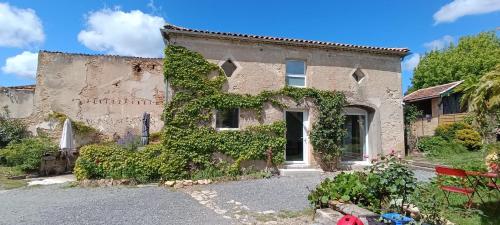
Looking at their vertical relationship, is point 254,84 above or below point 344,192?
above

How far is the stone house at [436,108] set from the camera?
1884cm

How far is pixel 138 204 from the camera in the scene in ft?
24.5

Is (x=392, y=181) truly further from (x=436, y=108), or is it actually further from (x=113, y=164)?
(x=436, y=108)

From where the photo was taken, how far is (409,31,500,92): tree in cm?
3034

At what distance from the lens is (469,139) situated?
15602 millimetres

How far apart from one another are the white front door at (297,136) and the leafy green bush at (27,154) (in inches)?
376

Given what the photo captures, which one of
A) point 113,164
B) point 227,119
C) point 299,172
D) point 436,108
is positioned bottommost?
point 299,172

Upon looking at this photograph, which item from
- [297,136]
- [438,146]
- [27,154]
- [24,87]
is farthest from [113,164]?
[438,146]

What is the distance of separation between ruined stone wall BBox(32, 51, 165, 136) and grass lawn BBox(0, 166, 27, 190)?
3.97 metres

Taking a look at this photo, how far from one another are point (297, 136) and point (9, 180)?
10.4 metres

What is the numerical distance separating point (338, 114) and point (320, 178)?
294cm

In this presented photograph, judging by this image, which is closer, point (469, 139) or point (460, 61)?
point (469, 139)

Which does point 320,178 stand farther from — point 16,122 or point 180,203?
point 16,122

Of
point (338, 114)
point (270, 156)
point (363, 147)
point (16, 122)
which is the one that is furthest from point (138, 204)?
point (16, 122)
